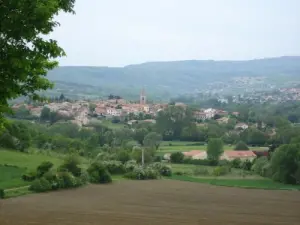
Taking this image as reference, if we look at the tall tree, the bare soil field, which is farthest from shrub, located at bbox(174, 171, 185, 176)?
the tall tree

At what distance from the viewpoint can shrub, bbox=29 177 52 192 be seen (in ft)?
104

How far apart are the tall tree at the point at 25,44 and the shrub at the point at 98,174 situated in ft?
97.2

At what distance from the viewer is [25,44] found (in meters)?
8.51

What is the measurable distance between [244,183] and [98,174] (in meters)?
13.4

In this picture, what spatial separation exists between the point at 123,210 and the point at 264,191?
1589cm

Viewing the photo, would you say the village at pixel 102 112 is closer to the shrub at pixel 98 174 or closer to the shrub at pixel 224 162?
the shrub at pixel 224 162

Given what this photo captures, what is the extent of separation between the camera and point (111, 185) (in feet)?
123

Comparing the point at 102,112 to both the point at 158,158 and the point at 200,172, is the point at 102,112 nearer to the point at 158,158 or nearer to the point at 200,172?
the point at 158,158

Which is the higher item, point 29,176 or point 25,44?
point 25,44

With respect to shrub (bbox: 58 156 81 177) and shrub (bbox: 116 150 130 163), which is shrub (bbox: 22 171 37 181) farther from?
shrub (bbox: 116 150 130 163)

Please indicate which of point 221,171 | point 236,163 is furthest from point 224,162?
point 221,171

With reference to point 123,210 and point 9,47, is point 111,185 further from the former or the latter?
point 9,47

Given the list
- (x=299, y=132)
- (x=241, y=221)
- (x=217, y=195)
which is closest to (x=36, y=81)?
(x=241, y=221)

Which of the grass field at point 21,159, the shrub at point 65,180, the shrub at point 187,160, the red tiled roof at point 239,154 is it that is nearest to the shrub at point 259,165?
the red tiled roof at point 239,154
